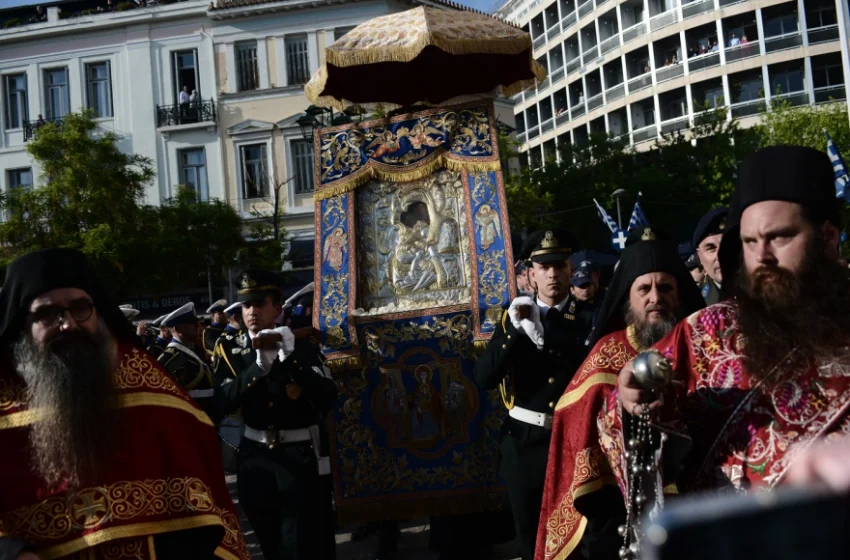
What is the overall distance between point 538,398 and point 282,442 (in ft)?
5.34

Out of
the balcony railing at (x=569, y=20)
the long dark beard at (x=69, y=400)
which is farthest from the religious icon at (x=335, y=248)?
the balcony railing at (x=569, y=20)

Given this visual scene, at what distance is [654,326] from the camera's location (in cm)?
435

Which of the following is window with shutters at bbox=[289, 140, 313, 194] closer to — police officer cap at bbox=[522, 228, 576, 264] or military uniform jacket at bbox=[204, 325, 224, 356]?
military uniform jacket at bbox=[204, 325, 224, 356]

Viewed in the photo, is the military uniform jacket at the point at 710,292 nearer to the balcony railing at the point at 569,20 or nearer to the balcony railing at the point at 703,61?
the balcony railing at the point at 703,61

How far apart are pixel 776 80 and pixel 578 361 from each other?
45288 millimetres

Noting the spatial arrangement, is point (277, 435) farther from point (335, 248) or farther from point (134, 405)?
point (134, 405)

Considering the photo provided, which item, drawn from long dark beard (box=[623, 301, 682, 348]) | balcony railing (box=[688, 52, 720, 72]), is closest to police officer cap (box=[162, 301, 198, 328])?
long dark beard (box=[623, 301, 682, 348])

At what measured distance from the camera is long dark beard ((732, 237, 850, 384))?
2764 millimetres

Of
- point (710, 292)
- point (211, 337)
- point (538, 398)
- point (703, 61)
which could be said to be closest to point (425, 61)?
point (710, 292)

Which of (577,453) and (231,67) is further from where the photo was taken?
(231,67)

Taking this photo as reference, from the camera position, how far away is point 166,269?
25.1 meters

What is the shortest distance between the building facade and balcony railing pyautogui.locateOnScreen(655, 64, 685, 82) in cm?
5

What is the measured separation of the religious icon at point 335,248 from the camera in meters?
7.56

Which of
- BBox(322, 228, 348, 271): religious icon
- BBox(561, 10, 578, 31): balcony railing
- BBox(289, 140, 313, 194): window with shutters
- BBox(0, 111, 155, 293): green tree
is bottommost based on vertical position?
BBox(322, 228, 348, 271): religious icon
